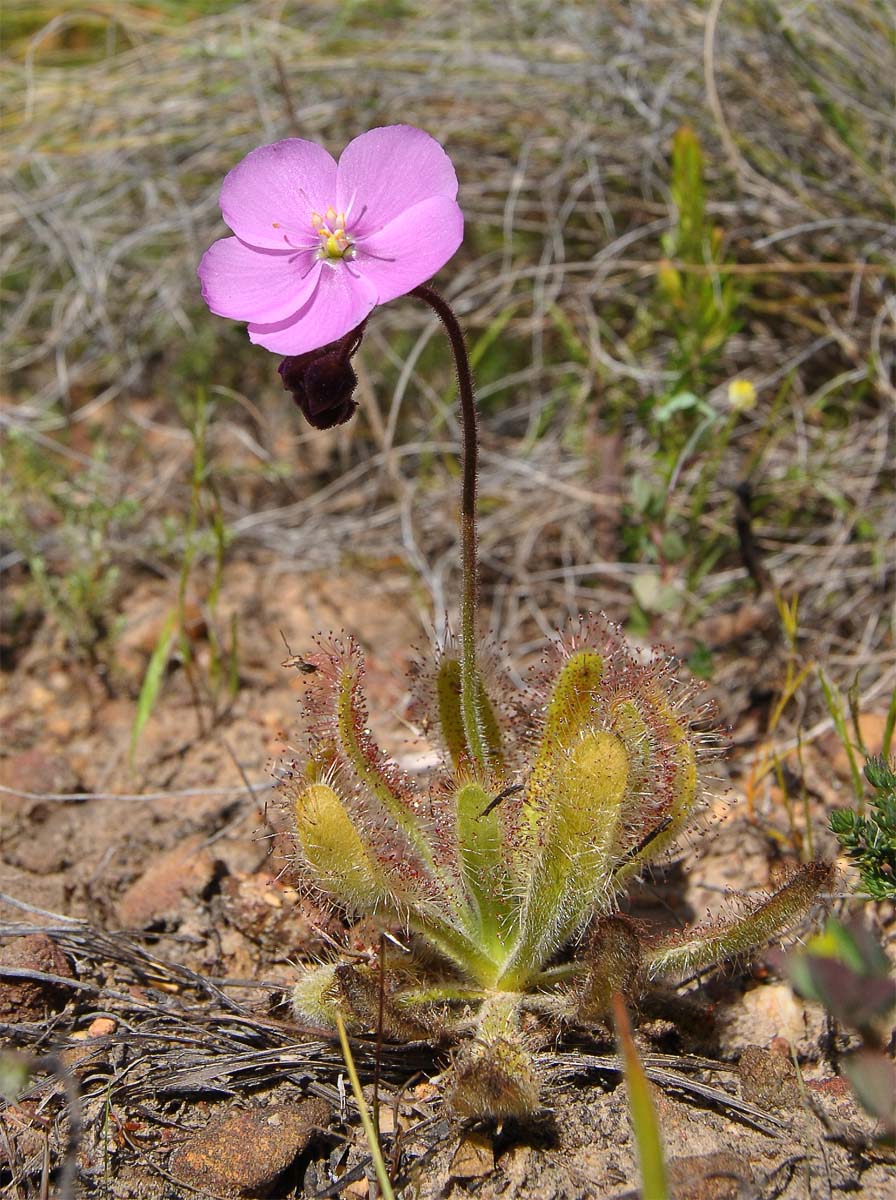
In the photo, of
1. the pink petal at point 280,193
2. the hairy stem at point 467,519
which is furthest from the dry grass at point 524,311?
the pink petal at point 280,193

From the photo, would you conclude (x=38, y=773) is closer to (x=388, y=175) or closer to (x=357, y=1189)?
(x=357, y=1189)

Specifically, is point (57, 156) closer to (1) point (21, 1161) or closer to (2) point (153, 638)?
(2) point (153, 638)

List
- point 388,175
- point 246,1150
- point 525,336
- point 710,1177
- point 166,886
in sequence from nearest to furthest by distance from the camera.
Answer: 1. point 710,1177
2. point 246,1150
3. point 388,175
4. point 166,886
5. point 525,336

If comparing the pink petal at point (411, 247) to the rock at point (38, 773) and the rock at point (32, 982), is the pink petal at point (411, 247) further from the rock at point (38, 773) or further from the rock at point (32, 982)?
the rock at point (38, 773)

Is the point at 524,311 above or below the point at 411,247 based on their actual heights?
below

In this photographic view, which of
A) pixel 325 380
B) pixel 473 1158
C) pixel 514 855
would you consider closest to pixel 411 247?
pixel 325 380

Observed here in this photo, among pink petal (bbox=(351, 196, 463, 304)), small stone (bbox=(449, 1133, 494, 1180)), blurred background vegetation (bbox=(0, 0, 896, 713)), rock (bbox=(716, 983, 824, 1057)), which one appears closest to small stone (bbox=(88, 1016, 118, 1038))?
small stone (bbox=(449, 1133, 494, 1180))

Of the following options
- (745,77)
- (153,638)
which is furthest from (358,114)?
(153,638)
